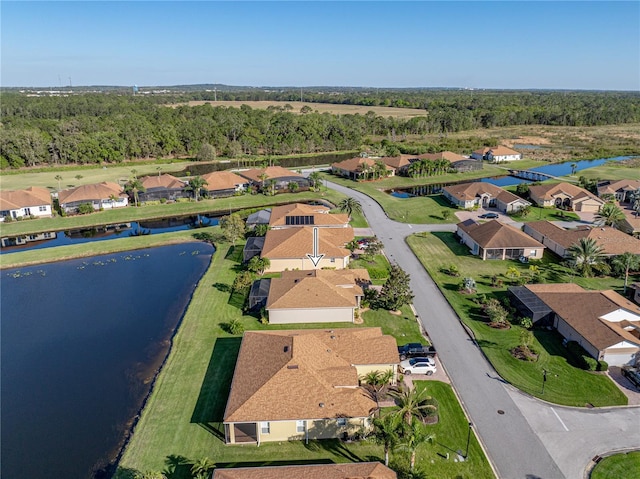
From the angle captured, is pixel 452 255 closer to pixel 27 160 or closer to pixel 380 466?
pixel 380 466

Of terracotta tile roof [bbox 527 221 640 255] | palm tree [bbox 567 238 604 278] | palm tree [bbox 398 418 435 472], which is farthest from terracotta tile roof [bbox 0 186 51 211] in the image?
palm tree [bbox 567 238 604 278]

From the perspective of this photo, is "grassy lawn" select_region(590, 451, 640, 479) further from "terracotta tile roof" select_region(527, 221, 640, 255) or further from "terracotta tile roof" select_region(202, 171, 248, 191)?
"terracotta tile roof" select_region(202, 171, 248, 191)

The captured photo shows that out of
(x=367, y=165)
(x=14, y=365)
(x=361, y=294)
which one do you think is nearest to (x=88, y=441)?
(x=14, y=365)

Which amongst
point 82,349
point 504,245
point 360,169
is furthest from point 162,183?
point 504,245

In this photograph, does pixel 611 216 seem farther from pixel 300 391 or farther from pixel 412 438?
pixel 300 391

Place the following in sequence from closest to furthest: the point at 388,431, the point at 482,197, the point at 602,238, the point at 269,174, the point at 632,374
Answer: the point at 388,431 < the point at 632,374 < the point at 602,238 < the point at 482,197 < the point at 269,174

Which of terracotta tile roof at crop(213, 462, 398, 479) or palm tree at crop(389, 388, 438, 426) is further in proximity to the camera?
palm tree at crop(389, 388, 438, 426)
